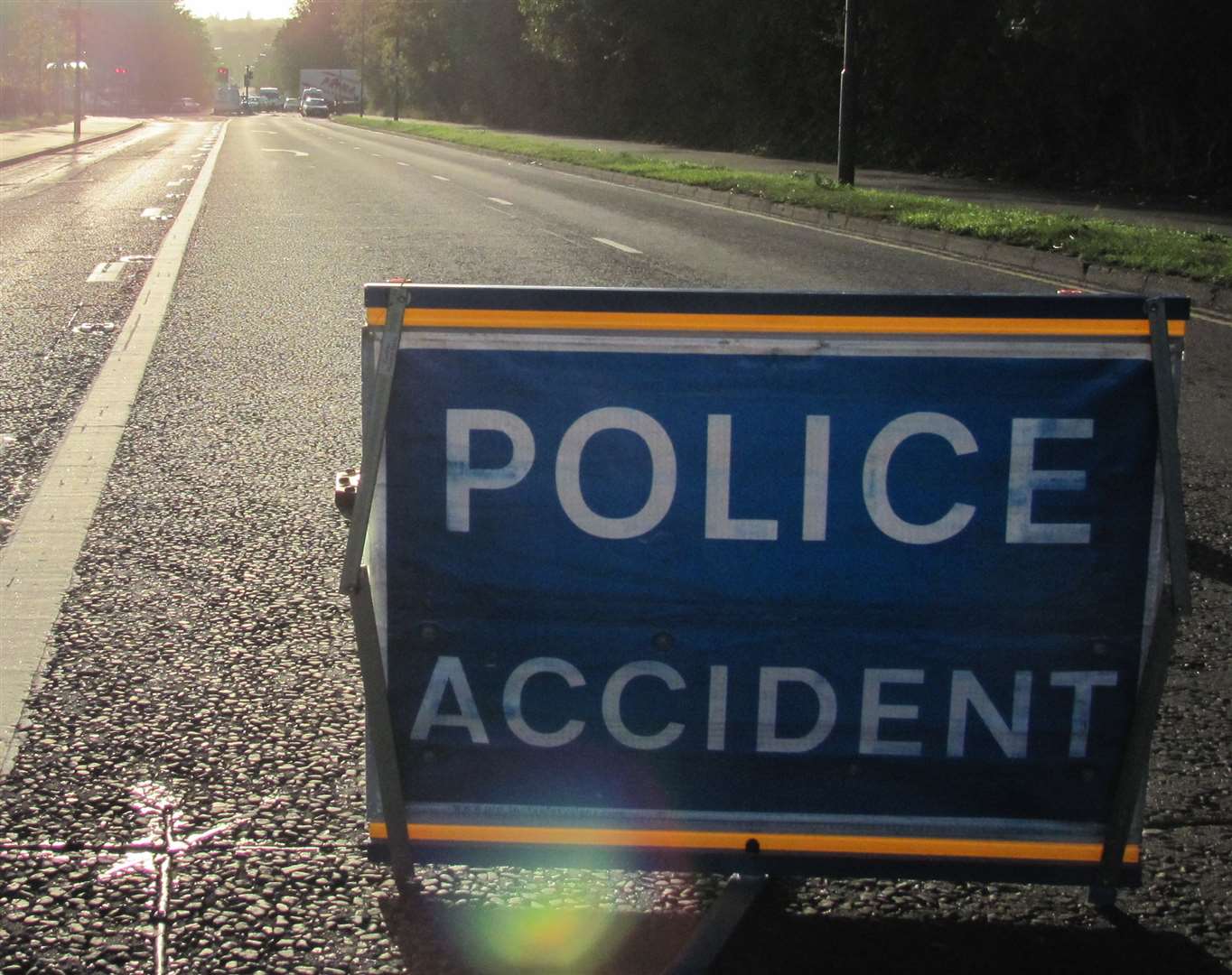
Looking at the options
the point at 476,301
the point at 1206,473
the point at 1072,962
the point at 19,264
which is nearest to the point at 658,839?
the point at 1072,962

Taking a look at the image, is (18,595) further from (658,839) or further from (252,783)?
(658,839)

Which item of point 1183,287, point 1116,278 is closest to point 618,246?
point 1116,278

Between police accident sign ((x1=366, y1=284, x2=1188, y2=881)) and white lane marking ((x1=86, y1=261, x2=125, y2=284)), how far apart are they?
33.8ft

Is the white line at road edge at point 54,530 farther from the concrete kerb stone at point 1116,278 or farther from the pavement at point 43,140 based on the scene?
the pavement at point 43,140

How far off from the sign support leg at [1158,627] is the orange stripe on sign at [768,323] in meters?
0.06

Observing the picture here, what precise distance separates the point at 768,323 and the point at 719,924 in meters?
1.01

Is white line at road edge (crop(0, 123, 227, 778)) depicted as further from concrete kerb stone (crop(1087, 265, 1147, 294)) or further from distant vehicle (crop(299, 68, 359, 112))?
distant vehicle (crop(299, 68, 359, 112))

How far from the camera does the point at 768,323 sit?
8.69ft

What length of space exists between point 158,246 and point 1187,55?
17274mm

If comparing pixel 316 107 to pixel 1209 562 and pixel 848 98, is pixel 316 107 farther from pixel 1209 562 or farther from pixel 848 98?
pixel 1209 562

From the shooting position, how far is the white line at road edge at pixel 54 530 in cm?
387

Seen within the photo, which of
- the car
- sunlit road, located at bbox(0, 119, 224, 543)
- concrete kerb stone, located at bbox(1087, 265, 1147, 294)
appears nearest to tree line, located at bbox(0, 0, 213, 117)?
the car

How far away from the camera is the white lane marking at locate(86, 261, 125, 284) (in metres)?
12.4

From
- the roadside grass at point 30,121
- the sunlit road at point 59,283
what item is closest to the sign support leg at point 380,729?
the sunlit road at point 59,283
